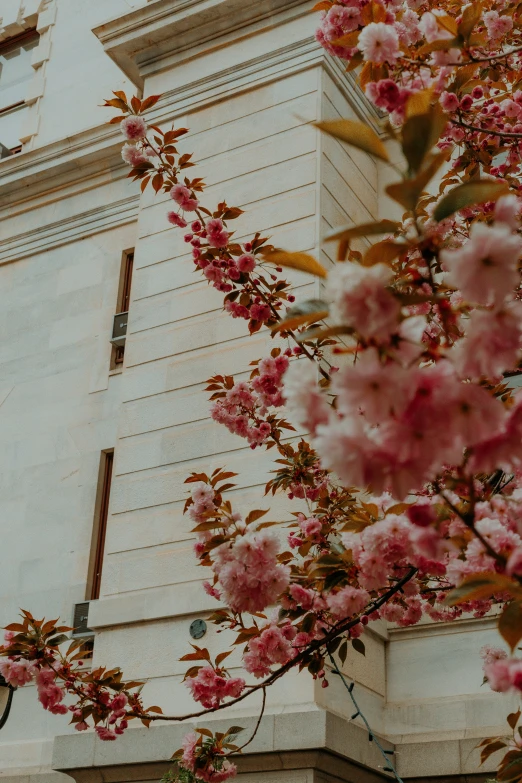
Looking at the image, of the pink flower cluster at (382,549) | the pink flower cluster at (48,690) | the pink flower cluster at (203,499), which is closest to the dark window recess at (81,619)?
the pink flower cluster at (48,690)

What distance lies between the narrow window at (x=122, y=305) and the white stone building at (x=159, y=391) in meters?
0.02

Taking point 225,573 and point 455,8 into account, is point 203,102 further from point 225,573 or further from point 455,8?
point 225,573

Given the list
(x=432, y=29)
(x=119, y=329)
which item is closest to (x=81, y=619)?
(x=119, y=329)

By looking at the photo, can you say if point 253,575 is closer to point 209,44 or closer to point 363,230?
point 363,230

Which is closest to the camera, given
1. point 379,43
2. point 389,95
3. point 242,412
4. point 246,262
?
point 389,95

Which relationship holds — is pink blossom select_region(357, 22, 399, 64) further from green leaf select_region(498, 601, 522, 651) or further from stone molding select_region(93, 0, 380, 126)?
stone molding select_region(93, 0, 380, 126)

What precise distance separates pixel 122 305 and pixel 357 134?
7.44 m

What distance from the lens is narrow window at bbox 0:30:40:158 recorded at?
11773mm

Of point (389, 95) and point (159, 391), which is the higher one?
point (159, 391)

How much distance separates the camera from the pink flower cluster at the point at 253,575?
123 inches

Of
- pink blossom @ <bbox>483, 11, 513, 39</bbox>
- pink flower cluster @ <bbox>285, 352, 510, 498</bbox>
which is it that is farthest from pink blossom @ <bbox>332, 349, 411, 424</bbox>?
pink blossom @ <bbox>483, 11, 513, 39</bbox>

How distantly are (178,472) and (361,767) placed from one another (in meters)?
2.54

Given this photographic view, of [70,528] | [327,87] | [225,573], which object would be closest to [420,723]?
[70,528]

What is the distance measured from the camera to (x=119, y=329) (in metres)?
8.98
